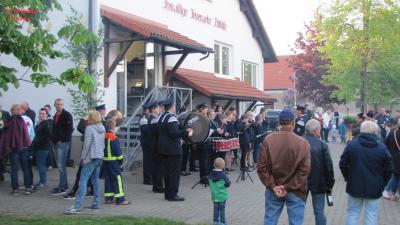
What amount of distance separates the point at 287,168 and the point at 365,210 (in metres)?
1.69

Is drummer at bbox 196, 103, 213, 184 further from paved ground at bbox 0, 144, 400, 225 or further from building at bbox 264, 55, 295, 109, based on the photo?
building at bbox 264, 55, 295, 109

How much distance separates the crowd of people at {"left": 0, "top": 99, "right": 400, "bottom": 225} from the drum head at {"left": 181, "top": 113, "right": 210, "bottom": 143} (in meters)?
0.25

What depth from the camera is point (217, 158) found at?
28.4 feet

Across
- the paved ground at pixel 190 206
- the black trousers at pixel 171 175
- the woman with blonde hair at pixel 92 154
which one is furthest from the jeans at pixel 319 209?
the woman with blonde hair at pixel 92 154

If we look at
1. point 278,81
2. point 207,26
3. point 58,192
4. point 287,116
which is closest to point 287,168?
point 287,116

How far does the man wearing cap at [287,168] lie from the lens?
577cm

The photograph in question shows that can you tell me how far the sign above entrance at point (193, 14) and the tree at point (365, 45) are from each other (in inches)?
248

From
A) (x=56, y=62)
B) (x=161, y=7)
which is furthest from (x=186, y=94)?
(x=56, y=62)

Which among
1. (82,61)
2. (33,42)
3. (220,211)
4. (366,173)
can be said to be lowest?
(220,211)

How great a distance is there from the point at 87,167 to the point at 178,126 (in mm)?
2088

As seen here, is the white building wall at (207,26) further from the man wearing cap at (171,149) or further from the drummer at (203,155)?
the man wearing cap at (171,149)

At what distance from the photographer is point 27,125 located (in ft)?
35.6

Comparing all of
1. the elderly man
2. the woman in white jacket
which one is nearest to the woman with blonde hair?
the elderly man

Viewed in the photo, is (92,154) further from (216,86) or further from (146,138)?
(216,86)
